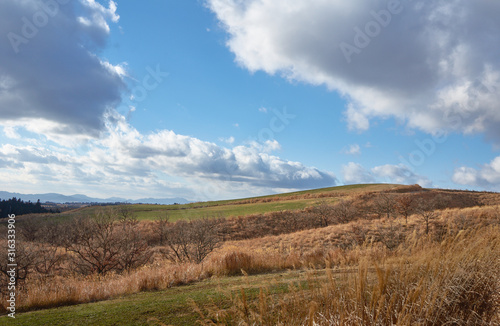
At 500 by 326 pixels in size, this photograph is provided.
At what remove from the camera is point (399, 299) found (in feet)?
13.3

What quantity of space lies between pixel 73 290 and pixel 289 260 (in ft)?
27.7

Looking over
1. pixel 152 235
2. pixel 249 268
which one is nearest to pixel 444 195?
pixel 152 235

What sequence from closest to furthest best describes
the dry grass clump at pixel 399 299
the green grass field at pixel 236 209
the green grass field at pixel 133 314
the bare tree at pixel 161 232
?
1. the dry grass clump at pixel 399 299
2. the green grass field at pixel 133 314
3. the bare tree at pixel 161 232
4. the green grass field at pixel 236 209

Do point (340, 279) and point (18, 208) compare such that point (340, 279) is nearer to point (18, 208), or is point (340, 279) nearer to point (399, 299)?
point (399, 299)

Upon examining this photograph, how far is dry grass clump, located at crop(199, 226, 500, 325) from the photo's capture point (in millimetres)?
3914

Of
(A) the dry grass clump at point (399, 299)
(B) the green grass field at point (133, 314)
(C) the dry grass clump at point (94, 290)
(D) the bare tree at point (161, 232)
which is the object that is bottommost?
(D) the bare tree at point (161, 232)

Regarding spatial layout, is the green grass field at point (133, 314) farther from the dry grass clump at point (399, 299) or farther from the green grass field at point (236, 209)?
the green grass field at point (236, 209)

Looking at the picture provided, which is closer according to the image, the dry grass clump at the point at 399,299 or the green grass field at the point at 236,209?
the dry grass clump at the point at 399,299

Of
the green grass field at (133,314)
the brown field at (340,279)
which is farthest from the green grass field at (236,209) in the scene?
the green grass field at (133,314)

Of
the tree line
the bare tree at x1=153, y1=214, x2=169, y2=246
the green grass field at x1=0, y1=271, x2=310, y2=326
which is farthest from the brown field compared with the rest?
the tree line

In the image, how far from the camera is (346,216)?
48.3 meters

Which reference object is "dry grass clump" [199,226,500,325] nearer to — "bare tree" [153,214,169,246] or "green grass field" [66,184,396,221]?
"bare tree" [153,214,169,246]

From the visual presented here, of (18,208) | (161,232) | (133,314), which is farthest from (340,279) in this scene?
Result: (18,208)

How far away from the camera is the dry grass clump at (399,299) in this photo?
12.8 feet
